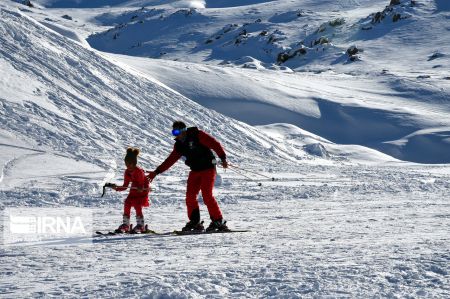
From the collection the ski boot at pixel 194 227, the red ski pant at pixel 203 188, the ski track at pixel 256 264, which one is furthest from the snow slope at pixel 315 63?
the ski track at pixel 256 264

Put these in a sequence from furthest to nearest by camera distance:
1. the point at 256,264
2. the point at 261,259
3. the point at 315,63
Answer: the point at 315,63 < the point at 261,259 < the point at 256,264

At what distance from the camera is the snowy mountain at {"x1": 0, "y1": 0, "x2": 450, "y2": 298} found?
5812 millimetres

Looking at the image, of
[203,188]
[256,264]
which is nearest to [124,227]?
[203,188]

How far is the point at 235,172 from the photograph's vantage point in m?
18.6

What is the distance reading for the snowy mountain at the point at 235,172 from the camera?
19.1 feet

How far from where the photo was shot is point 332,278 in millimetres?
5648

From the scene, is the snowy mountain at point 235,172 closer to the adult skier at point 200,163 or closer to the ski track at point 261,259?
the ski track at point 261,259

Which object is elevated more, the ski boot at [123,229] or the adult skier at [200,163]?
the adult skier at [200,163]

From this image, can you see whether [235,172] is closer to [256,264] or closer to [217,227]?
[217,227]

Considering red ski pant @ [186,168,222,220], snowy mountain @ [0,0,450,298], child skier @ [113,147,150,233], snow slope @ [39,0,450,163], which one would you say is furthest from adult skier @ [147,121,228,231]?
snow slope @ [39,0,450,163]

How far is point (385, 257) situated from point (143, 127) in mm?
16221

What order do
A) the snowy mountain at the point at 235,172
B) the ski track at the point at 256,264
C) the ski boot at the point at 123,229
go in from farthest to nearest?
1. the ski boot at the point at 123,229
2. the snowy mountain at the point at 235,172
3. the ski track at the point at 256,264

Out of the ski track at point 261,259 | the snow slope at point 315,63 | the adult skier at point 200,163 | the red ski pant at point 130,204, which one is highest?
the snow slope at point 315,63

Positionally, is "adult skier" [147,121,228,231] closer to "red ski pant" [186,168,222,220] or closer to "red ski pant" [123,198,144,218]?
"red ski pant" [186,168,222,220]
